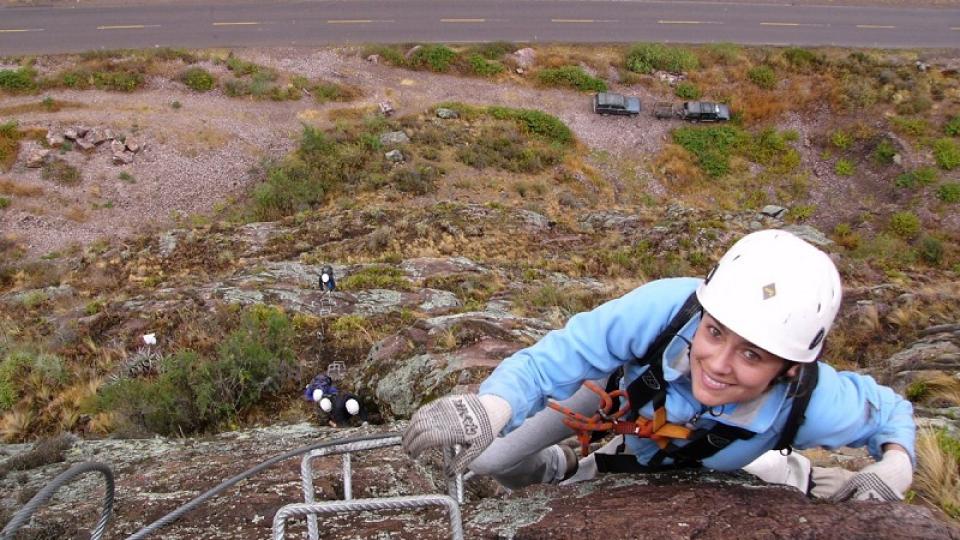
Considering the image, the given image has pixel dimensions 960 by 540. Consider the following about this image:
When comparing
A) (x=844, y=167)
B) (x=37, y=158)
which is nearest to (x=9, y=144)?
(x=37, y=158)

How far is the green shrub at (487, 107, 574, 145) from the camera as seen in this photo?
23.8 metres

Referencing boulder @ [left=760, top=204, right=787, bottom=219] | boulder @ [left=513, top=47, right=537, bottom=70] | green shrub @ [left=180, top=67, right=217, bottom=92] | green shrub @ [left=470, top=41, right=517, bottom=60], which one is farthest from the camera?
green shrub @ [left=470, top=41, right=517, bottom=60]

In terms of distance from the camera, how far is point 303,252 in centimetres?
1528

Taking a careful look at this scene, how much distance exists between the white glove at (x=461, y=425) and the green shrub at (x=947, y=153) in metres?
25.2

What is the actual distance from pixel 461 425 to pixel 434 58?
2527 centimetres

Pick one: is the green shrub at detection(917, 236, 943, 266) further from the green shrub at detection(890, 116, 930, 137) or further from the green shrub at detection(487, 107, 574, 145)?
the green shrub at detection(487, 107, 574, 145)

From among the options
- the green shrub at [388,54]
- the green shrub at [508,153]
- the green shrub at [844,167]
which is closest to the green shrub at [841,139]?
the green shrub at [844,167]

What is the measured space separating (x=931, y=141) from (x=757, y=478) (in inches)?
985

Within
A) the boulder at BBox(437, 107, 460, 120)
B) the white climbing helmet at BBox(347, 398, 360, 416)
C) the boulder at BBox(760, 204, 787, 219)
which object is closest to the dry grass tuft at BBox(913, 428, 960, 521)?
the white climbing helmet at BBox(347, 398, 360, 416)

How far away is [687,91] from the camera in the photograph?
2591 cm

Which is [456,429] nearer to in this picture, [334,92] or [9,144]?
[334,92]

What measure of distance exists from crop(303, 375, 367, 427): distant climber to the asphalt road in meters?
23.5

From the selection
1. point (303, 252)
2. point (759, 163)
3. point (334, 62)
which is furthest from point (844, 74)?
point (303, 252)

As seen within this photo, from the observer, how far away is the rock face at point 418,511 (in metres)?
3.13
